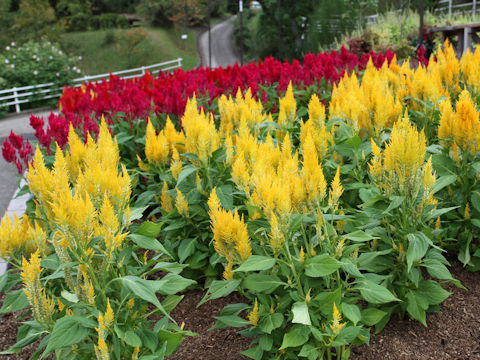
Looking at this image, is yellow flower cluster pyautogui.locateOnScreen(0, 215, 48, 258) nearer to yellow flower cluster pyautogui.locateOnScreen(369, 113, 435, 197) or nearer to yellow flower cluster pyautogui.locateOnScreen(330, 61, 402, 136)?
yellow flower cluster pyautogui.locateOnScreen(369, 113, 435, 197)

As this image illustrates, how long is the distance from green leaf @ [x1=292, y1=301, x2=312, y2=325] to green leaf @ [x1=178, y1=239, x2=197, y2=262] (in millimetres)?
1265

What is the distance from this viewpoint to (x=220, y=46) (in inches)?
1996

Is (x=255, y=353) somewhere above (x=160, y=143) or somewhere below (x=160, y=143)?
below

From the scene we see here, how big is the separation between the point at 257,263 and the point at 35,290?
104 cm

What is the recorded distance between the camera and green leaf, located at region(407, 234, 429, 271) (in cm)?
265

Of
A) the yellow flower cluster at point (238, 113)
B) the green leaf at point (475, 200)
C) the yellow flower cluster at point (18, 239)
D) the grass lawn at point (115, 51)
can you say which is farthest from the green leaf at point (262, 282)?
the grass lawn at point (115, 51)

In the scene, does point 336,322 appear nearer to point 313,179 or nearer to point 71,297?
point 313,179

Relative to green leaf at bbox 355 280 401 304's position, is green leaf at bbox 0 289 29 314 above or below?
above

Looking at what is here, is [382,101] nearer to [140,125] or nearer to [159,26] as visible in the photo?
[140,125]

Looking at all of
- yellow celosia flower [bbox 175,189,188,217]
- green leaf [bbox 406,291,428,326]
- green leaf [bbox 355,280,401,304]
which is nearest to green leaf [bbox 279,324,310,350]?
green leaf [bbox 355,280,401,304]

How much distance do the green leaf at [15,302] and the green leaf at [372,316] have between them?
1827 millimetres

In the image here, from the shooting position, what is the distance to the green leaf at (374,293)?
2.54 meters

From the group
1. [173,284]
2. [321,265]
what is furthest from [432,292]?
[173,284]

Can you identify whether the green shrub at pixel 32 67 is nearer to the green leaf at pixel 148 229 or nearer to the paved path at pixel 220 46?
the paved path at pixel 220 46
